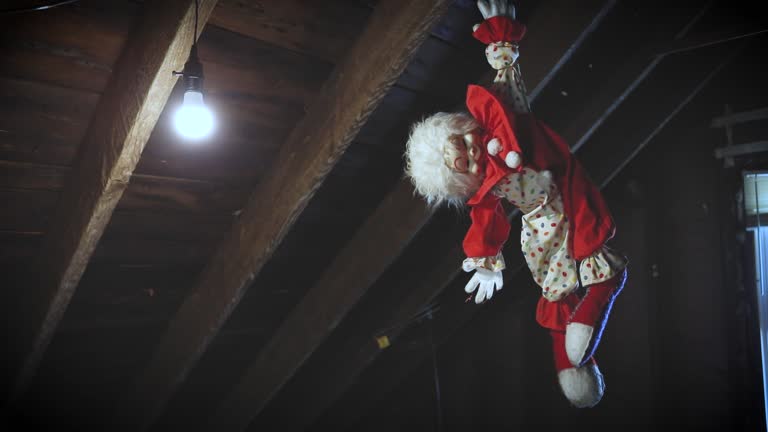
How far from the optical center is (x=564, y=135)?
1771mm

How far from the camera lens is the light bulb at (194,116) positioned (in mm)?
1041

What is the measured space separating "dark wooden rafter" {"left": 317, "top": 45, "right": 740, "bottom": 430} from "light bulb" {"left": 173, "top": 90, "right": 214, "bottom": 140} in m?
1.23

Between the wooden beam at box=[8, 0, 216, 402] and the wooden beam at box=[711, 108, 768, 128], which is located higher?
the wooden beam at box=[711, 108, 768, 128]

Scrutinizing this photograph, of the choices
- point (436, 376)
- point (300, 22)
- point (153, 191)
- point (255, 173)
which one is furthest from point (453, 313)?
Result: point (300, 22)

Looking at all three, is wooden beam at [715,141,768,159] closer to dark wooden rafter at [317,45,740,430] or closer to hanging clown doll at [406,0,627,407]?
dark wooden rafter at [317,45,740,430]

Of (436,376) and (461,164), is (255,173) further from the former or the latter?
(436,376)

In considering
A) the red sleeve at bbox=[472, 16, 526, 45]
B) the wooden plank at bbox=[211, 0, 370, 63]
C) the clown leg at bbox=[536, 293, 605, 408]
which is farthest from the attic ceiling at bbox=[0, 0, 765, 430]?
the clown leg at bbox=[536, 293, 605, 408]

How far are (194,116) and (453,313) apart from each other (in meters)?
1.96

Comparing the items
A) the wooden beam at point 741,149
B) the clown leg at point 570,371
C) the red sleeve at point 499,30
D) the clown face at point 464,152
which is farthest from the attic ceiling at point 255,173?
the clown leg at point 570,371

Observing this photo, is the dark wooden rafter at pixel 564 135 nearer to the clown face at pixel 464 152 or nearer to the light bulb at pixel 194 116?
the clown face at pixel 464 152

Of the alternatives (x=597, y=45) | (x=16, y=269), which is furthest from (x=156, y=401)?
(x=597, y=45)

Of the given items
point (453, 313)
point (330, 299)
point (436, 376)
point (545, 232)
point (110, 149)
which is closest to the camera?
point (545, 232)

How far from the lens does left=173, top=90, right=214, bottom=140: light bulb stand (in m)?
1.04

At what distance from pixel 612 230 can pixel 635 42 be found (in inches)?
42.0
